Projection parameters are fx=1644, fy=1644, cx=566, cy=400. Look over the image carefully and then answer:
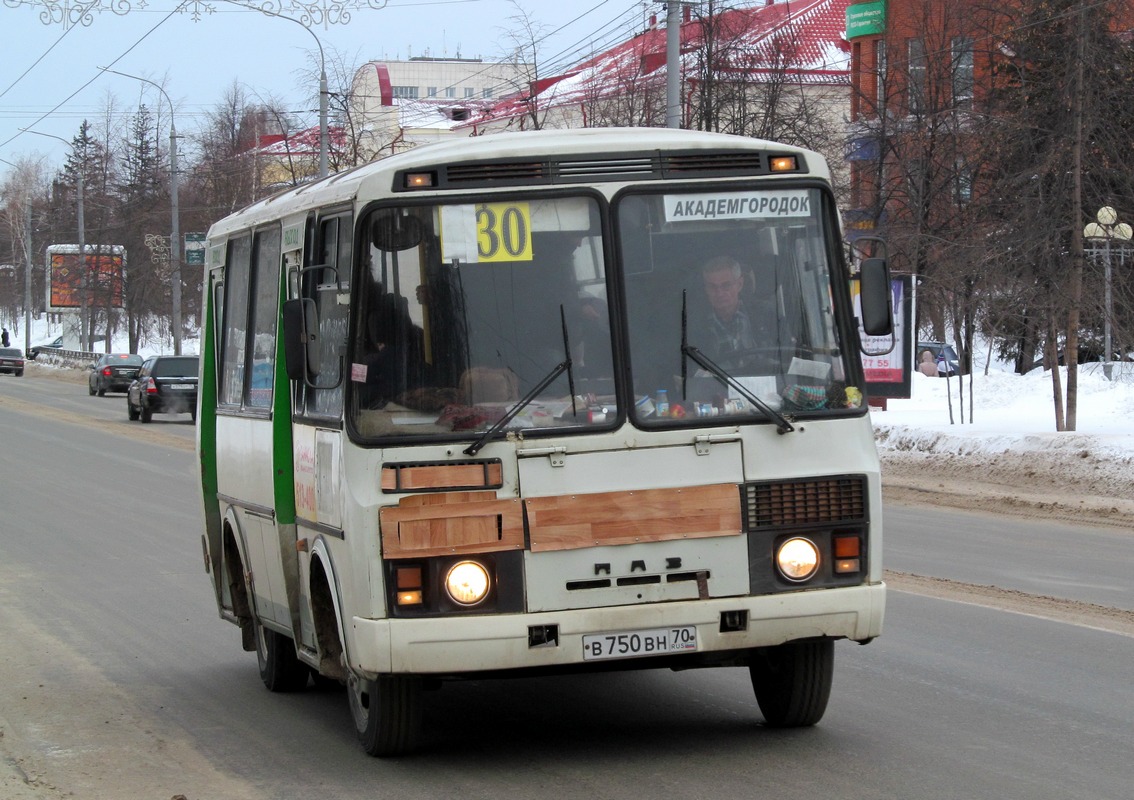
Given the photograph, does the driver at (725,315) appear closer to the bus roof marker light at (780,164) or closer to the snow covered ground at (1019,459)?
the bus roof marker light at (780,164)

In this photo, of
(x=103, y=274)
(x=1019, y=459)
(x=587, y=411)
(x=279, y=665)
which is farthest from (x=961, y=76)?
(x=103, y=274)

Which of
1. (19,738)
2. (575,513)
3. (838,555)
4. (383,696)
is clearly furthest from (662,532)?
(19,738)

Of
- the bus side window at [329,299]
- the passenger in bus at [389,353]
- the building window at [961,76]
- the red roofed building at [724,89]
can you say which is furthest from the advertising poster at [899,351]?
the passenger in bus at [389,353]

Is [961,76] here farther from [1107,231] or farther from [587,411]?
[587,411]

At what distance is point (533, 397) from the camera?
6.31 metres

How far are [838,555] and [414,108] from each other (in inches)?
3331

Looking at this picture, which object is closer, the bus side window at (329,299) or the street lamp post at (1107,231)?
the bus side window at (329,299)

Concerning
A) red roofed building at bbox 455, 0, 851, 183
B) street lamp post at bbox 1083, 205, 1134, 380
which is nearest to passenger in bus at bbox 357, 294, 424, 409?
street lamp post at bbox 1083, 205, 1134, 380

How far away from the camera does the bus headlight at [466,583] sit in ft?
20.2

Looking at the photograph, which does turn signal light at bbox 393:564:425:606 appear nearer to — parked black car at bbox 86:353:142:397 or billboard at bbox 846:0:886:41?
parked black car at bbox 86:353:142:397

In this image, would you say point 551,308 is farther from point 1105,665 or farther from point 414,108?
point 414,108

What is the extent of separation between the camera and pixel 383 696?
21.6ft

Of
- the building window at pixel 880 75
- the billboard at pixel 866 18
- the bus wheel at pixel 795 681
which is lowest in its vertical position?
the bus wheel at pixel 795 681

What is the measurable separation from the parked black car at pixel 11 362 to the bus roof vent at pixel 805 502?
7621 centimetres
